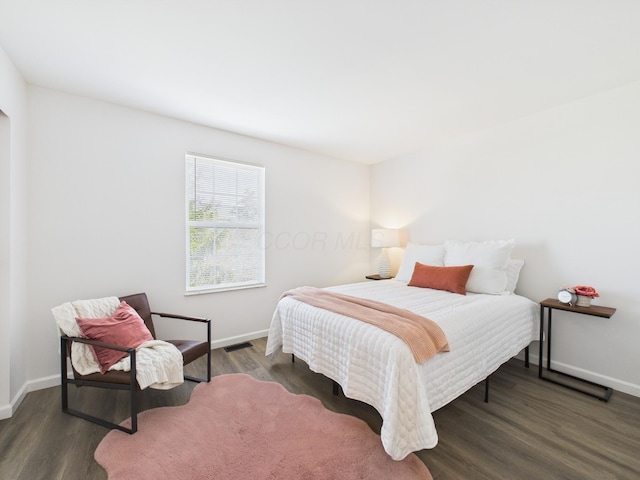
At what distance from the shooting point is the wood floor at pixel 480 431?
1578 millimetres

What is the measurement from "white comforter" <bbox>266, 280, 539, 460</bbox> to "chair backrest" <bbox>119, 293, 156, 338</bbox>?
113 cm

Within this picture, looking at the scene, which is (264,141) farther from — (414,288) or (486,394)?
(486,394)

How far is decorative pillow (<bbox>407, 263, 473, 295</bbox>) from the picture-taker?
9.34ft

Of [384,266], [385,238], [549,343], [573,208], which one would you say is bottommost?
[549,343]

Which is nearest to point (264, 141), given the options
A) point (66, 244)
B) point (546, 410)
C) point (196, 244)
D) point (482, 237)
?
point (196, 244)

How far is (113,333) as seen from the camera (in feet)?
6.81

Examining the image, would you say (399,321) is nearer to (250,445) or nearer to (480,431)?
(480,431)

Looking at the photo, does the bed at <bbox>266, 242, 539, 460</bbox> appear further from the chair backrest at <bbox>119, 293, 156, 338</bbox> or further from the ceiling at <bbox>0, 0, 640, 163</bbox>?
the ceiling at <bbox>0, 0, 640, 163</bbox>

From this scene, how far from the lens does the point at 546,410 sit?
213 cm

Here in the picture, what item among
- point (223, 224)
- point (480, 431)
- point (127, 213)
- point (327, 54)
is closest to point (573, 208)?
point (480, 431)

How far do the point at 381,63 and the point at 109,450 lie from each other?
310 cm

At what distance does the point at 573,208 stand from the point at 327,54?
104 inches

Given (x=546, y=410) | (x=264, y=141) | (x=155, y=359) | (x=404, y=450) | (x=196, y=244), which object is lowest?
(x=546, y=410)

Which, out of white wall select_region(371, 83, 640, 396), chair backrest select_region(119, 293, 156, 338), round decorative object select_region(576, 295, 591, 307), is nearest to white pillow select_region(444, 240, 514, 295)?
white wall select_region(371, 83, 640, 396)
